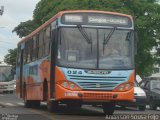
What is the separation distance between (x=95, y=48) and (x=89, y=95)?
5.07 feet

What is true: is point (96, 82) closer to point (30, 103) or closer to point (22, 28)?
point (30, 103)

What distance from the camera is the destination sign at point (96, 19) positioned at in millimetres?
19312

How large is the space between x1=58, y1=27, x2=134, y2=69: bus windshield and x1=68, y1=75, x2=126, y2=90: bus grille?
13.9 inches

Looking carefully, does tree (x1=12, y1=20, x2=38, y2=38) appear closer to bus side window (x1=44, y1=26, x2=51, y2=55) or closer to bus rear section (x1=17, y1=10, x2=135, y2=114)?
bus side window (x1=44, y1=26, x2=51, y2=55)

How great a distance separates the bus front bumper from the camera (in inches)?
731

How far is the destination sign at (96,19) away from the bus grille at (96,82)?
185cm

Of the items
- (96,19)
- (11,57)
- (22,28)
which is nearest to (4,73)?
(22,28)

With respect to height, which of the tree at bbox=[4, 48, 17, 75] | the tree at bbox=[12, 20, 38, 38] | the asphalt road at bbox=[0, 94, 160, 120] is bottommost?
the asphalt road at bbox=[0, 94, 160, 120]

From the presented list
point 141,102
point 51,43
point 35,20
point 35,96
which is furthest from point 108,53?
point 35,20

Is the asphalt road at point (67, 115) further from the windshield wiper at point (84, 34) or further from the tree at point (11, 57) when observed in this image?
the tree at point (11, 57)

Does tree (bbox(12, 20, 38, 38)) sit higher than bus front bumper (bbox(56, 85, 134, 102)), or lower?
higher

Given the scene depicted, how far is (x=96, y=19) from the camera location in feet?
63.9

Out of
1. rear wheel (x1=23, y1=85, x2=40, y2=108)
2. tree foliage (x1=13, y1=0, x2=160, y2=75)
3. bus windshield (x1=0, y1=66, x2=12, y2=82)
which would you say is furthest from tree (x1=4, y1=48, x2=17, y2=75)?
rear wheel (x1=23, y1=85, x2=40, y2=108)

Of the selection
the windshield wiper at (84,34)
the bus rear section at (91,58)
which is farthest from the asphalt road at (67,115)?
the windshield wiper at (84,34)
